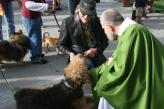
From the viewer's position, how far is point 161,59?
16.9 feet

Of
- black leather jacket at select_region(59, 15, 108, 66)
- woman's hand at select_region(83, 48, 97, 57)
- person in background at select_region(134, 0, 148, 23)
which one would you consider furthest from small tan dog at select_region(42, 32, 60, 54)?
person in background at select_region(134, 0, 148, 23)

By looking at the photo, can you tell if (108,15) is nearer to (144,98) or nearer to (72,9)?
(144,98)

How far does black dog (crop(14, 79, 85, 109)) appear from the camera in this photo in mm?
5289

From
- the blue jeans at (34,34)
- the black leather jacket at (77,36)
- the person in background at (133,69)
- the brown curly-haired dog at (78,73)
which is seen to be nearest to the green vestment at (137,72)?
the person in background at (133,69)

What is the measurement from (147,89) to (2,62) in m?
4.24

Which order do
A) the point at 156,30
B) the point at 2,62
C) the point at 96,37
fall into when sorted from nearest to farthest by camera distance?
the point at 96,37
the point at 2,62
the point at 156,30

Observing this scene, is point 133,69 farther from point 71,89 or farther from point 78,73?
point 71,89

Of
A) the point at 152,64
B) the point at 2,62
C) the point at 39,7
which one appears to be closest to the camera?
the point at 152,64

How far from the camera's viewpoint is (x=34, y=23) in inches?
332

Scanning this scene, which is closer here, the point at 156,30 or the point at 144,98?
the point at 144,98

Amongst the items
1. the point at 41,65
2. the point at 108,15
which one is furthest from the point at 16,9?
the point at 108,15

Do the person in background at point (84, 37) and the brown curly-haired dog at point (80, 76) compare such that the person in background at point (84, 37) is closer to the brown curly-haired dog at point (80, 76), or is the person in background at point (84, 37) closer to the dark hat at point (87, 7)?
the dark hat at point (87, 7)

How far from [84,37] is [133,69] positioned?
5.89 ft

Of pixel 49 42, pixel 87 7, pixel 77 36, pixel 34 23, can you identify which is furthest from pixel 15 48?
pixel 87 7
